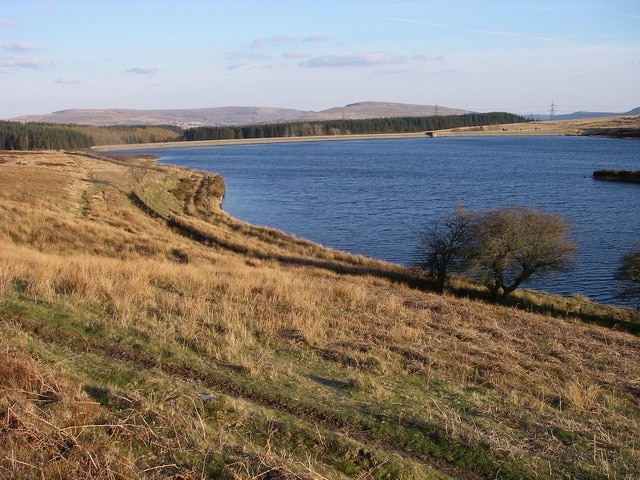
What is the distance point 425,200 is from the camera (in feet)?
198

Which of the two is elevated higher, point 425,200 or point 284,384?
point 284,384

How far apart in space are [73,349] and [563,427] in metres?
6.28

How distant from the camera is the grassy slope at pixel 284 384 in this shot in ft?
19.1

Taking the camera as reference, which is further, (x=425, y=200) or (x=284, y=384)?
(x=425, y=200)

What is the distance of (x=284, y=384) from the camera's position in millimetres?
7871

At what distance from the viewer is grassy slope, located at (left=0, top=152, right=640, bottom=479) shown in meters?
5.83

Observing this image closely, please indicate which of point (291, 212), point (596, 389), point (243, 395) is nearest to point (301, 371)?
point (243, 395)

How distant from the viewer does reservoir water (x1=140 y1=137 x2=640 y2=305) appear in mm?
38281

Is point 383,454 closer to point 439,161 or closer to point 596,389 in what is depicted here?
point 596,389

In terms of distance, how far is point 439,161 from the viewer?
110 metres

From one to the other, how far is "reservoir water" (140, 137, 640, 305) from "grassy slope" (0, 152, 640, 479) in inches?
796

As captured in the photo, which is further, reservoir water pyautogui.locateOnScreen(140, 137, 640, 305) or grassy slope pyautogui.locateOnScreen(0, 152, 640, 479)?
reservoir water pyautogui.locateOnScreen(140, 137, 640, 305)

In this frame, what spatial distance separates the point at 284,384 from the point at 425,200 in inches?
2120

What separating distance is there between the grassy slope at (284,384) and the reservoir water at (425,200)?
20.2 meters
